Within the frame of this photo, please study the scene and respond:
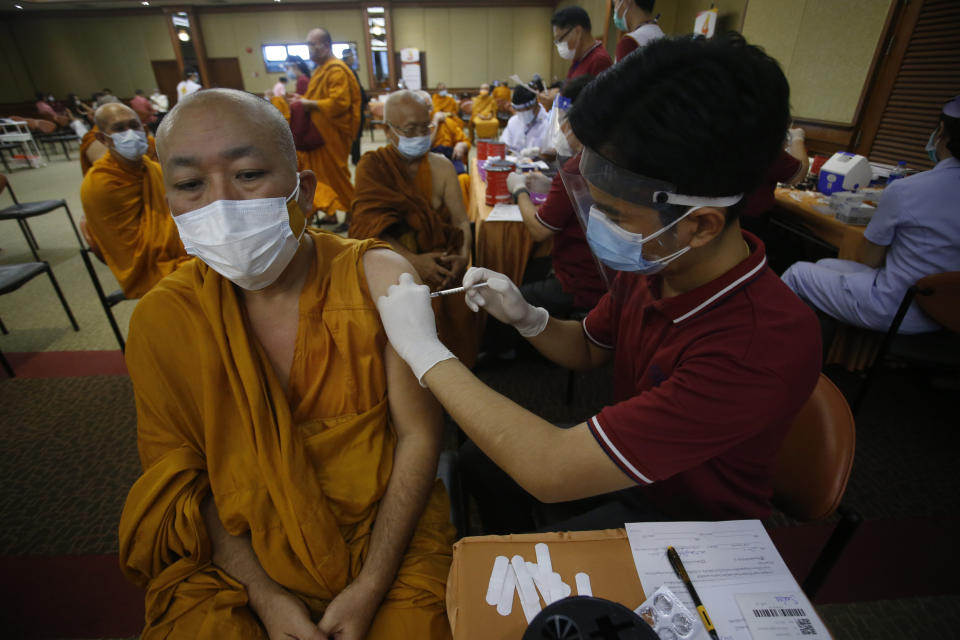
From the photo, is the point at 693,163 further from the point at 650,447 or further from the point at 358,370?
the point at 358,370

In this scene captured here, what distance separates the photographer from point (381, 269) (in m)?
1.13

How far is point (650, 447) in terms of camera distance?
2.48ft

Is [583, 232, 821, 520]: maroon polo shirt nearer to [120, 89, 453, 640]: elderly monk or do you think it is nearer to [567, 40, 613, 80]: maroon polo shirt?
[120, 89, 453, 640]: elderly monk

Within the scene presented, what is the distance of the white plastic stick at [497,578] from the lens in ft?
2.06

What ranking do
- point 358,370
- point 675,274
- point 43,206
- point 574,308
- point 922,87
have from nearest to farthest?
point 675,274, point 358,370, point 574,308, point 922,87, point 43,206

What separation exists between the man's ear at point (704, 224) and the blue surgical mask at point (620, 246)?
3cm

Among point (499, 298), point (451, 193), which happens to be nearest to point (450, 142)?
point (451, 193)

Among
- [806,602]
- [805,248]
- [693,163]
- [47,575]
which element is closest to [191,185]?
[693,163]

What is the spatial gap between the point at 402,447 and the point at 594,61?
3445mm

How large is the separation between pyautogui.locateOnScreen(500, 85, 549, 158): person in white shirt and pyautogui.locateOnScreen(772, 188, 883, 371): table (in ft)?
7.91

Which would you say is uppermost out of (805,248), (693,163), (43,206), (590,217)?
(693,163)

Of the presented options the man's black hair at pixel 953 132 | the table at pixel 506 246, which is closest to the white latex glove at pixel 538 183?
the table at pixel 506 246

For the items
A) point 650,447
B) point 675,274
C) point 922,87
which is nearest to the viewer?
point 650,447

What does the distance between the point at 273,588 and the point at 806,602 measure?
39.0 inches
